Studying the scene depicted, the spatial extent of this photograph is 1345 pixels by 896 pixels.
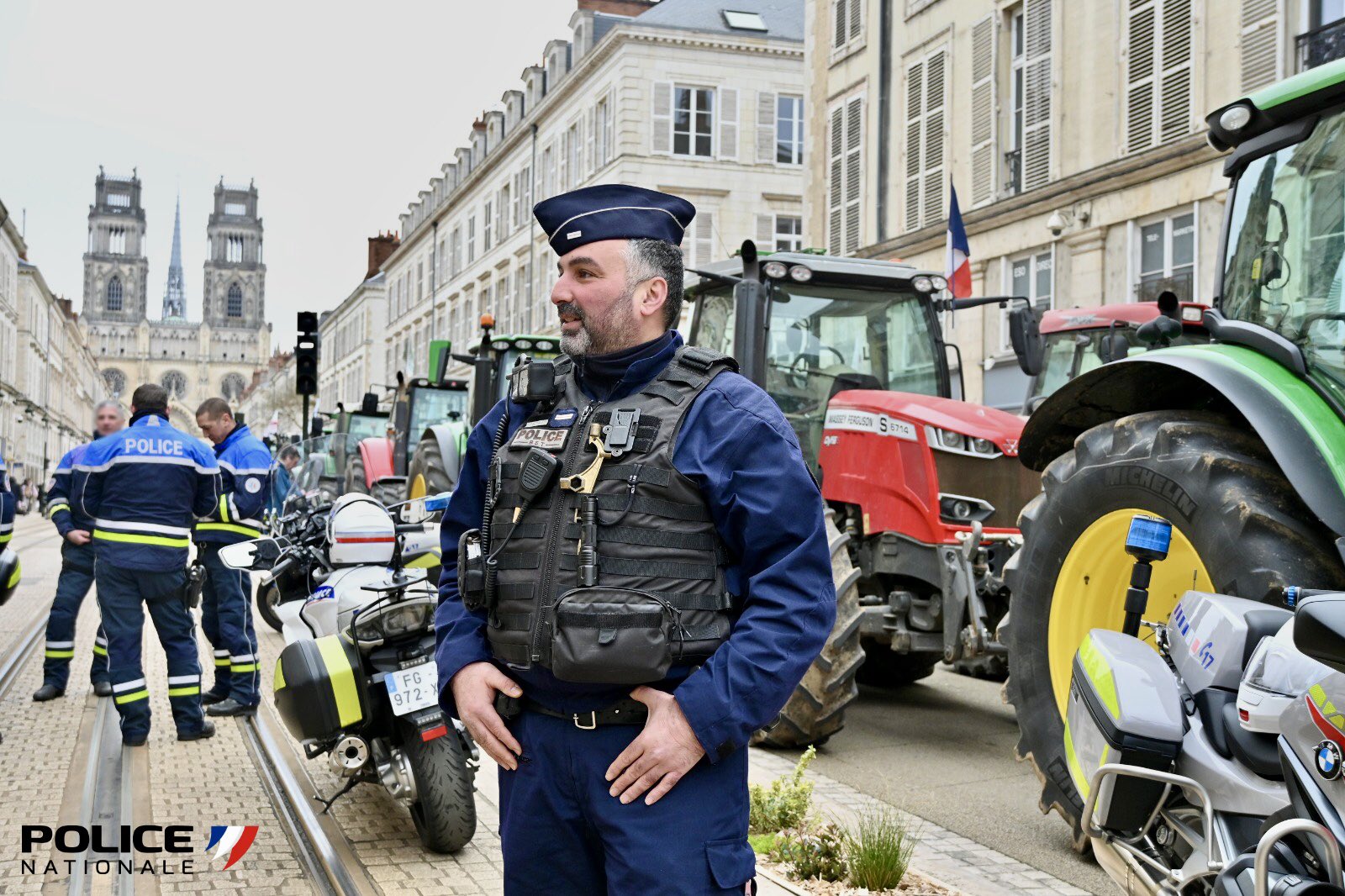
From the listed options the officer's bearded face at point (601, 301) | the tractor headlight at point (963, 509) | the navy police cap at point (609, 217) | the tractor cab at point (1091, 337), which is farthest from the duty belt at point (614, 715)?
the tractor cab at point (1091, 337)

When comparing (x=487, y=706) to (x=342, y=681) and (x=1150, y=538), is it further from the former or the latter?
(x=342, y=681)

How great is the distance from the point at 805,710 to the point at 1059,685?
6.81ft

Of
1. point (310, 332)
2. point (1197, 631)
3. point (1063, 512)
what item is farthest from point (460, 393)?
point (1197, 631)

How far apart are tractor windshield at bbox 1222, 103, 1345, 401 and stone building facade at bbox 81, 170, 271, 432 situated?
17478 cm

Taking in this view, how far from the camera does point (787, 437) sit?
2.71 metres

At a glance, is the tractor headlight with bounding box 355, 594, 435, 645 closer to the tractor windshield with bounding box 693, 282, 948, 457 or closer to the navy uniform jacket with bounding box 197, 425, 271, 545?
the tractor windshield with bounding box 693, 282, 948, 457

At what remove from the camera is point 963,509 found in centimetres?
747

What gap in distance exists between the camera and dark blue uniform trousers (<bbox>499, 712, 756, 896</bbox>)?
251 cm

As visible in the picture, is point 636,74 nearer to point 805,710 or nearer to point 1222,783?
point 805,710

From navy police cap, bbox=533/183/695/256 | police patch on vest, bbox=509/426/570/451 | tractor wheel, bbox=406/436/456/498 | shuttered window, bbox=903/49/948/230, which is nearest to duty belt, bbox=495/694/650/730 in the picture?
police patch on vest, bbox=509/426/570/451

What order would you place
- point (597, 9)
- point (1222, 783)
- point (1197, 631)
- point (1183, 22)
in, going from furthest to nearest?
point (597, 9) < point (1183, 22) < point (1197, 631) < point (1222, 783)

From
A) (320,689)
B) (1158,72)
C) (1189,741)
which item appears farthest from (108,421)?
(1158,72)

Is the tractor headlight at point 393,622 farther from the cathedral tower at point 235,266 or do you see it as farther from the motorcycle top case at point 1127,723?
the cathedral tower at point 235,266

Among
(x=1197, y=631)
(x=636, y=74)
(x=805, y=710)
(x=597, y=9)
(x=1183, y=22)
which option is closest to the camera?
(x=1197, y=631)
